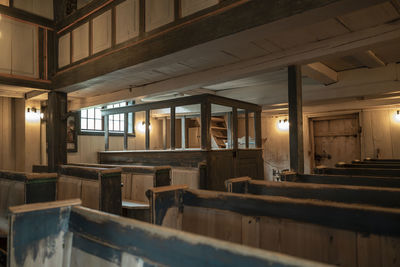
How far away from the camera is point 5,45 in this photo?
4965 millimetres

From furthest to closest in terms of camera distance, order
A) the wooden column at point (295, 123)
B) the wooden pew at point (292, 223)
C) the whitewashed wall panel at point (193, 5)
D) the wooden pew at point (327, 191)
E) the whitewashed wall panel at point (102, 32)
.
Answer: the whitewashed wall panel at point (102, 32) < the wooden column at point (295, 123) < the whitewashed wall panel at point (193, 5) < the wooden pew at point (327, 191) < the wooden pew at point (292, 223)

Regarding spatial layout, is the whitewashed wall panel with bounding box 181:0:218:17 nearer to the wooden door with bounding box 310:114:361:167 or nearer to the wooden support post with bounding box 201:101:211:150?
the wooden support post with bounding box 201:101:211:150

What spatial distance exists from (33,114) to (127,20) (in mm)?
4529

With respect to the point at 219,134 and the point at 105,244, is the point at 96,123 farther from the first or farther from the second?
the point at 105,244

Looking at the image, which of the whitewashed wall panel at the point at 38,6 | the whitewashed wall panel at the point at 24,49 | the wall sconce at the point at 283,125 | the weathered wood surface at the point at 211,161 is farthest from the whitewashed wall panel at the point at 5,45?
the wall sconce at the point at 283,125

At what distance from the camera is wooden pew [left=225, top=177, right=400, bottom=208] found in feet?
6.09

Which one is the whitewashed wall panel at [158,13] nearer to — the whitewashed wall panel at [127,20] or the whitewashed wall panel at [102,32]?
the whitewashed wall panel at [127,20]

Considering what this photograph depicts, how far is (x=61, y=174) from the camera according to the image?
4.95 metres

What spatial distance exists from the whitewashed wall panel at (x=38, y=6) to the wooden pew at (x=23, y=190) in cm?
325

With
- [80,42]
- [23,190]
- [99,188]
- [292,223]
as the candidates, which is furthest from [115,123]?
[292,223]

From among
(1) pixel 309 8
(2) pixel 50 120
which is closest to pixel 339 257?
(1) pixel 309 8

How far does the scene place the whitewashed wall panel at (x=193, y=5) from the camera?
3090 mm

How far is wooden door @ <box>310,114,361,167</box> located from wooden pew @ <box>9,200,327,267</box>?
8.48 m

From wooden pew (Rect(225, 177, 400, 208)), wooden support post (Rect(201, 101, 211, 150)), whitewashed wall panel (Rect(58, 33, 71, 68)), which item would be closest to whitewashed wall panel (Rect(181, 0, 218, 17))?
wooden pew (Rect(225, 177, 400, 208))
